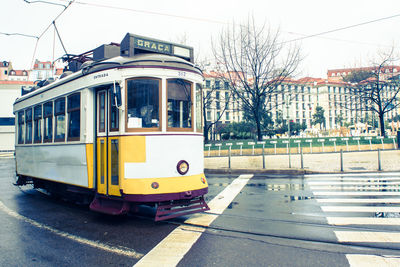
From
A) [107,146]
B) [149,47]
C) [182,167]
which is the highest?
[149,47]

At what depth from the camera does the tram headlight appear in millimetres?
6125

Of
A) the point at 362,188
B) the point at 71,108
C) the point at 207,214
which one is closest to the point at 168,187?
the point at 207,214

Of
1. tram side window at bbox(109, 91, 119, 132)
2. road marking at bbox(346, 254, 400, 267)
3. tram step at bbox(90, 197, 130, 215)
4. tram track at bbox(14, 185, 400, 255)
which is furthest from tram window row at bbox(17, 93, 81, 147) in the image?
road marking at bbox(346, 254, 400, 267)

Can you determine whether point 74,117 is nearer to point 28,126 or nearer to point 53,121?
point 53,121

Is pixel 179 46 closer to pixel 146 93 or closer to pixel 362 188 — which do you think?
pixel 146 93

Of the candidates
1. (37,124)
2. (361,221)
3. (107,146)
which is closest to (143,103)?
(107,146)

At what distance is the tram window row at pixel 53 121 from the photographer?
286 inches

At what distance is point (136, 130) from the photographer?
5977 millimetres

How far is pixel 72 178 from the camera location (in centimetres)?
735

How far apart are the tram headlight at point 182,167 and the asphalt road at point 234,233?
100 centimetres

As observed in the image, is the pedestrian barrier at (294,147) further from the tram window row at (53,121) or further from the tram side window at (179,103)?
the tram side window at (179,103)

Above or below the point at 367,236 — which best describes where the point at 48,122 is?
above

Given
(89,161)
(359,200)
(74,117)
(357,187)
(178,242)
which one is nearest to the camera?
(178,242)

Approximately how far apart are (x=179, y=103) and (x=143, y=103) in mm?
744
